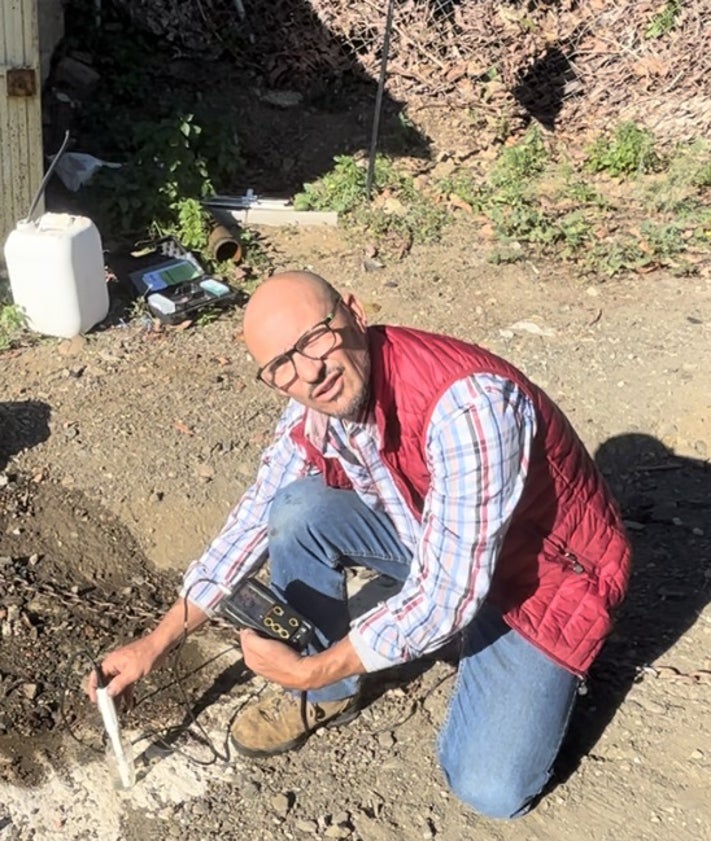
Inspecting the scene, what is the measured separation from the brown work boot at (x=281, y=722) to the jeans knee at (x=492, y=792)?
14.9 inches

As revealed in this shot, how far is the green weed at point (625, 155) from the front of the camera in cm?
661

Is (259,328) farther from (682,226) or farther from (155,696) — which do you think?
(682,226)

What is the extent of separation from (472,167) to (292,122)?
121cm

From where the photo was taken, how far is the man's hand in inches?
91.3

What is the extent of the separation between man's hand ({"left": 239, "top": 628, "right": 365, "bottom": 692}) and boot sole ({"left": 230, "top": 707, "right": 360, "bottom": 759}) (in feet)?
1.84

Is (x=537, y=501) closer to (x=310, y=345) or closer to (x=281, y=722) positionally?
(x=310, y=345)

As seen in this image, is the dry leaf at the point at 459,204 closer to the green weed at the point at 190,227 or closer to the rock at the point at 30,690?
the green weed at the point at 190,227

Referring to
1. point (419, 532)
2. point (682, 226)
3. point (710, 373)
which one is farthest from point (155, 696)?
point (682, 226)

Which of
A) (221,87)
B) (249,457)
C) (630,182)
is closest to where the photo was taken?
(249,457)

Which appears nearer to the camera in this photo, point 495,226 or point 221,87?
point 495,226

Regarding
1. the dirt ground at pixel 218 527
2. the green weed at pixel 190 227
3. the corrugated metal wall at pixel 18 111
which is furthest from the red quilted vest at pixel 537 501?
the green weed at pixel 190 227

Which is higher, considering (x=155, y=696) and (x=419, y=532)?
(x=419, y=532)

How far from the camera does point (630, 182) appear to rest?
258 inches

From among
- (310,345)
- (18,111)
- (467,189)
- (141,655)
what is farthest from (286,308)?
(467,189)
